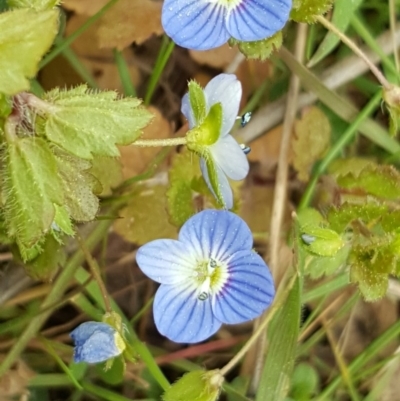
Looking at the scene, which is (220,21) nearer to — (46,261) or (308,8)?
(308,8)

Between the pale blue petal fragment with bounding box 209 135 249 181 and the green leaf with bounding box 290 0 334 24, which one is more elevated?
→ the green leaf with bounding box 290 0 334 24

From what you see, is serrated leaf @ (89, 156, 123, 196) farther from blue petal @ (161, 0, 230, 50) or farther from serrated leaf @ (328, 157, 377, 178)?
serrated leaf @ (328, 157, 377, 178)

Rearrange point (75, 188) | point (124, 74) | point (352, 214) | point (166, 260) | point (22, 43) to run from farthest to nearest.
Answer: point (124, 74) < point (352, 214) < point (166, 260) < point (75, 188) < point (22, 43)

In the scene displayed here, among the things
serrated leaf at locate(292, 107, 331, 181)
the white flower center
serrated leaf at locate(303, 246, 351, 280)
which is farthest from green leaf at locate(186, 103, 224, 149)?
serrated leaf at locate(292, 107, 331, 181)

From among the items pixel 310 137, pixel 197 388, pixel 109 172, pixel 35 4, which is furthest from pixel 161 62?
pixel 197 388

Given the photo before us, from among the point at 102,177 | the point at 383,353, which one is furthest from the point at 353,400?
the point at 102,177

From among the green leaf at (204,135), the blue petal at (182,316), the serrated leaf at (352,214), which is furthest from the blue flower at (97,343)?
the serrated leaf at (352,214)
